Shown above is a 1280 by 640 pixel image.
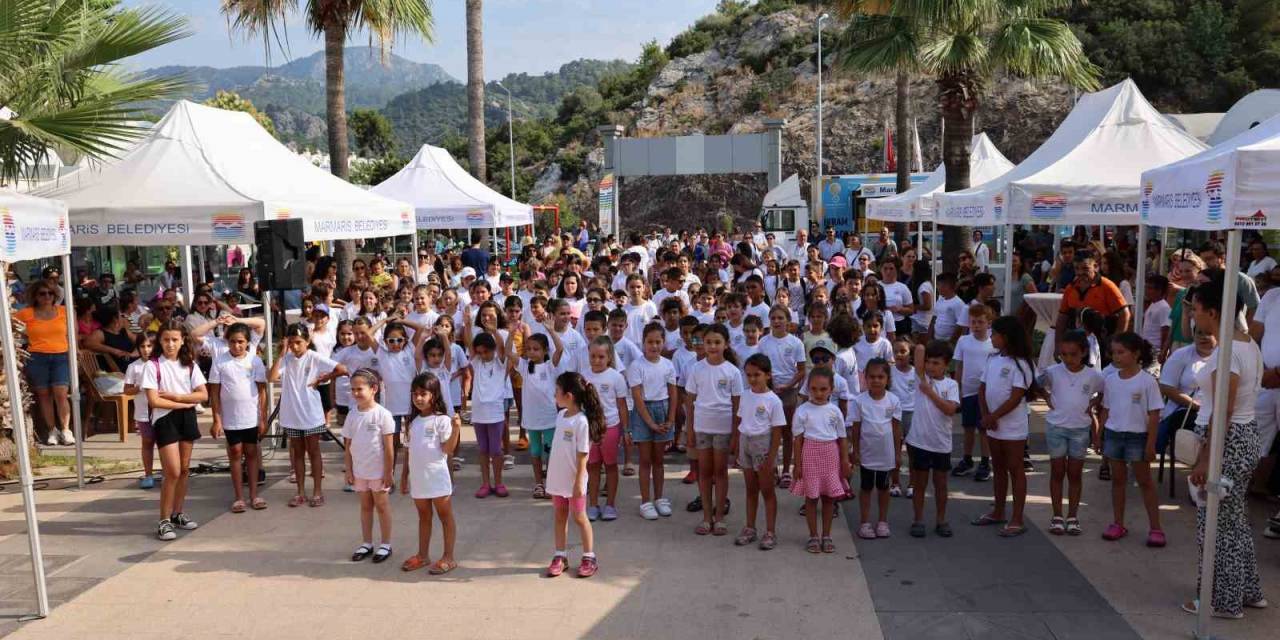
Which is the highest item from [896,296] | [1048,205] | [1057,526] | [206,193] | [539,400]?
[206,193]

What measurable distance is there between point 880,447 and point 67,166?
1089cm

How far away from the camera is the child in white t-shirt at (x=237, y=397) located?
310 inches

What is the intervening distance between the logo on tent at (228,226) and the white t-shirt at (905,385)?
6.55 metres

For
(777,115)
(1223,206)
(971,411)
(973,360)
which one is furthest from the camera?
(777,115)

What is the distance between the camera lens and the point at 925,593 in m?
6.09

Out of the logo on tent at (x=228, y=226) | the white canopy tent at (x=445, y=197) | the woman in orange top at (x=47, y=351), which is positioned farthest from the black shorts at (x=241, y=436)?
the white canopy tent at (x=445, y=197)

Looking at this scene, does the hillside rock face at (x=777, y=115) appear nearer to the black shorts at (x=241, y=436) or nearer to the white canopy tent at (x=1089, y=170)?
the white canopy tent at (x=1089, y=170)

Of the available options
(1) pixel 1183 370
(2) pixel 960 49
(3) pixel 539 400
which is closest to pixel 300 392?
(3) pixel 539 400

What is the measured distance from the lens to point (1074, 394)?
22.9 feet

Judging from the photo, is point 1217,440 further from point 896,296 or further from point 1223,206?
point 896,296

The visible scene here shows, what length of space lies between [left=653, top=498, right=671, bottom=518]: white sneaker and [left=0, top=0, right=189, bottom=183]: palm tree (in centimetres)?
558

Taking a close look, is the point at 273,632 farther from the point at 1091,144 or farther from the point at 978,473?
the point at 1091,144

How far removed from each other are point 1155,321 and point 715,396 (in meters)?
5.07

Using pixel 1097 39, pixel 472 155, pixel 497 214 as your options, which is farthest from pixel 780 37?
pixel 497 214
